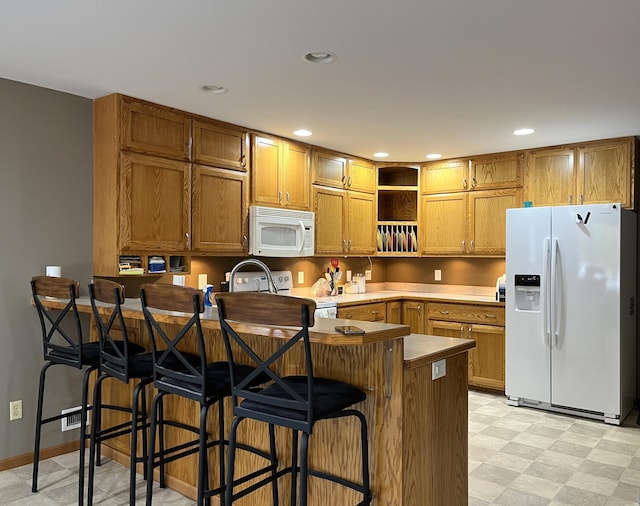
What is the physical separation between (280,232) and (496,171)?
2.32 meters

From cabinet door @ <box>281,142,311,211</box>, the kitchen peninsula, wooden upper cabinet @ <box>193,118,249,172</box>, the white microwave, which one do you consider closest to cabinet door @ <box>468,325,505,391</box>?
the white microwave

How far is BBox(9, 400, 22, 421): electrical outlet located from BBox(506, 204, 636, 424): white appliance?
378 cm

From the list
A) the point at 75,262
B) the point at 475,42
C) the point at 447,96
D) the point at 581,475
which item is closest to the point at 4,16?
the point at 75,262

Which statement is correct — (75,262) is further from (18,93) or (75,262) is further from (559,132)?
(559,132)

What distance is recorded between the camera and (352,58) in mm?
2775

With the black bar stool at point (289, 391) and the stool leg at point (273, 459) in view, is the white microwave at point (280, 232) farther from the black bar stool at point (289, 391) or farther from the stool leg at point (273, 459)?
the black bar stool at point (289, 391)

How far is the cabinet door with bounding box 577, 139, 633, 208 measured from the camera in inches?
178

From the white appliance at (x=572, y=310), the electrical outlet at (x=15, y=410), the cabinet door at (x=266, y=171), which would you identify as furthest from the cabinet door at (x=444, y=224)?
the electrical outlet at (x=15, y=410)

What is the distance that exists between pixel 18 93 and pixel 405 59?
93.2 inches

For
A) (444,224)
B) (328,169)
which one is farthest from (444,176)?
(328,169)

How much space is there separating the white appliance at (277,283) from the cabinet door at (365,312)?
168 mm

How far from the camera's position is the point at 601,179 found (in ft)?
15.2

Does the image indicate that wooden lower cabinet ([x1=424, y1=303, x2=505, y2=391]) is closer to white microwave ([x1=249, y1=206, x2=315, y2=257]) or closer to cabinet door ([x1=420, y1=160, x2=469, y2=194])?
cabinet door ([x1=420, y1=160, x2=469, y2=194])

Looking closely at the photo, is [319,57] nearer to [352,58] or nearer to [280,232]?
[352,58]
